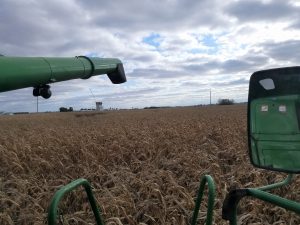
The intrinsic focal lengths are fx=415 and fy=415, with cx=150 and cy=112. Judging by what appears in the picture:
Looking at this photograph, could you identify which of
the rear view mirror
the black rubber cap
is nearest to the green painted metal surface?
the rear view mirror

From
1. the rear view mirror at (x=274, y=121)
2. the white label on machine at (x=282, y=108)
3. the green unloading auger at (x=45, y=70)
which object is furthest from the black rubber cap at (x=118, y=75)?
the white label on machine at (x=282, y=108)

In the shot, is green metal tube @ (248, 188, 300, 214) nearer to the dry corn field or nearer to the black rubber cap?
the black rubber cap

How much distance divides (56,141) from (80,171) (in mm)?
3621

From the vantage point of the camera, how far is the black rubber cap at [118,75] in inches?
101

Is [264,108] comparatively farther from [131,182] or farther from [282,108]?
[131,182]

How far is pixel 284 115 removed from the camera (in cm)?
171

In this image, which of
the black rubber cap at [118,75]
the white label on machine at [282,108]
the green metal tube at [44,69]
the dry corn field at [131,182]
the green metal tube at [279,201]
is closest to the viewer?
the green metal tube at [279,201]

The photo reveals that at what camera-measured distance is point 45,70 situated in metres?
1.80

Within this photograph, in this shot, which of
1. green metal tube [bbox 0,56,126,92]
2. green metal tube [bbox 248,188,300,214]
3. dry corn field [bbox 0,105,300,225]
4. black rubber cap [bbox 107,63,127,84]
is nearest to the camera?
green metal tube [bbox 248,188,300,214]

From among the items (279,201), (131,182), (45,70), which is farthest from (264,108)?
(131,182)

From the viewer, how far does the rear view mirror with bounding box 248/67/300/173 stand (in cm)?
167

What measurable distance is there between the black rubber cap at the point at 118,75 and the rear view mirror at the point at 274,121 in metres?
1.02

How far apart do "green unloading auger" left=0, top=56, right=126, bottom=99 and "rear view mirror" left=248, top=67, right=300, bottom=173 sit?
87cm

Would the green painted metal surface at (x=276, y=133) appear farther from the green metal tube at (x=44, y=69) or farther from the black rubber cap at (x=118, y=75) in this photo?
the black rubber cap at (x=118, y=75)
